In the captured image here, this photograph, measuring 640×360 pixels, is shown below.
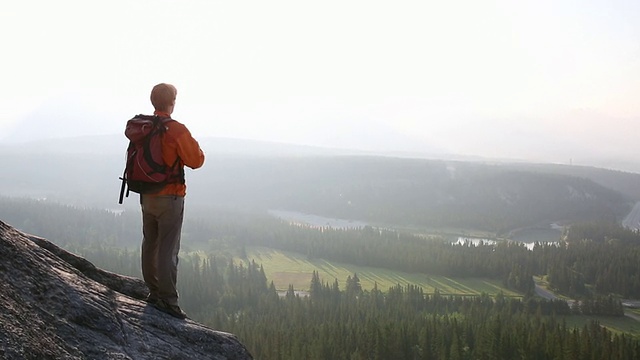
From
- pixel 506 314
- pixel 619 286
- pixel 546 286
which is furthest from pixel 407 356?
pixel 619 286

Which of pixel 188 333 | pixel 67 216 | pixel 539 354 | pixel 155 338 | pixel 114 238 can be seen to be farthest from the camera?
pixel 67 216

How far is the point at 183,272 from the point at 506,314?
73.0m

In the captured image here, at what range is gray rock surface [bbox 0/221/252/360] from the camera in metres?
7.45

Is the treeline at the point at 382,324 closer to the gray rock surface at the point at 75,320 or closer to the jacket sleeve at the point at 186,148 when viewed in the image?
the gray rock surface at the point at 75,320

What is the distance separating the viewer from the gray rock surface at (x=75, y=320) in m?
7.45

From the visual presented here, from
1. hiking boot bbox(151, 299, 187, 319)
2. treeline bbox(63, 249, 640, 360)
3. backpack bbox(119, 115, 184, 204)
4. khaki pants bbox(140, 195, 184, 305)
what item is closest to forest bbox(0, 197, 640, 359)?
treeline bbox(63, 249, 640, 360)

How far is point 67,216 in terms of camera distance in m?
197

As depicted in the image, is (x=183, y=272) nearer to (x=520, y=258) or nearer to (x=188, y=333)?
(x=520, y=258)

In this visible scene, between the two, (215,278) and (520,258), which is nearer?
(215,278)

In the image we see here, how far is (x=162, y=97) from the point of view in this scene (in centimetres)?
1048

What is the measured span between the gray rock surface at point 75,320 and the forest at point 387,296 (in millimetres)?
52763

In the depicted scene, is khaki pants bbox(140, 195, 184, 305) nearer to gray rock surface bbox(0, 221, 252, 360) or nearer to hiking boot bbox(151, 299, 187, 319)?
hiking boot bbox(151, 299, 187, 319)

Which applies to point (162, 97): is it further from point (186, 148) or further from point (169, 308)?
point (169, 308)

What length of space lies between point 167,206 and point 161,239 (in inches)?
30.5
